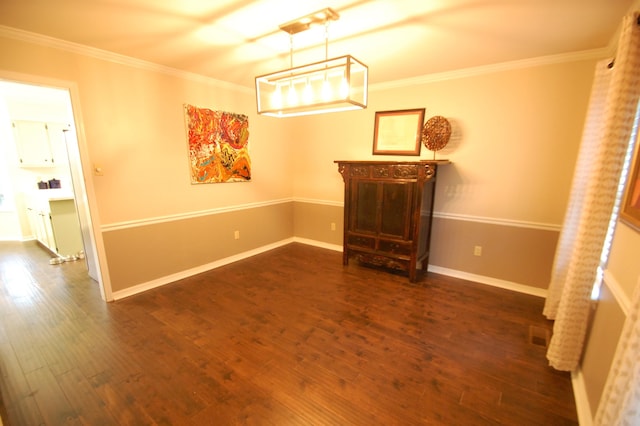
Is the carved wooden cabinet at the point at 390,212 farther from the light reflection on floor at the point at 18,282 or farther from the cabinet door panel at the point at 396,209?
the light reflection on floor at the point at 18,282

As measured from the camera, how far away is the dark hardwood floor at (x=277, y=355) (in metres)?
1.54

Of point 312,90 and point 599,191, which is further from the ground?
point 312,90

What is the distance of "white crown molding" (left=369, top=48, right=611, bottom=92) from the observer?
8.08ft

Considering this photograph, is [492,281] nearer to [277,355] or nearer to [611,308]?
[611,308]

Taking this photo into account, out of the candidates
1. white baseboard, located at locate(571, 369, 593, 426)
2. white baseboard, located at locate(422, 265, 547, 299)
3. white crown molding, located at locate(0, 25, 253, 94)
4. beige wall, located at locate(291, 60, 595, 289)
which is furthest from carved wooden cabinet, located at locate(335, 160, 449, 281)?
white crown molding, located at locate(0, 25, 253, 94)

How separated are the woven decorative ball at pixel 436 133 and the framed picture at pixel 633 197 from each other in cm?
185

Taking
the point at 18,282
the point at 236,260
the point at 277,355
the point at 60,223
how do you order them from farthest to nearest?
the point at 236,260 < the point at 60,223 < the point at 18,282 < the point at 277,355

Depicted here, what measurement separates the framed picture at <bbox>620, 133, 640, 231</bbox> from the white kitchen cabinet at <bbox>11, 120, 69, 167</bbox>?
6560 mm

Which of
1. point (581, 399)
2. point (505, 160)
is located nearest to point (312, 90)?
point (505, 160)

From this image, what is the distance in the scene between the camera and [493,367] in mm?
1892

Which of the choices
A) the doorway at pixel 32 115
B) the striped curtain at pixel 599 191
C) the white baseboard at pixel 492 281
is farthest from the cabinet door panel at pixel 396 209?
the doorway at pixel 32 115

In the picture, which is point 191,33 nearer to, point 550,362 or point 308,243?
point 308,243

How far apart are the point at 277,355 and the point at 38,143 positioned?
567 cm

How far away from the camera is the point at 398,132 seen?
3.56m
